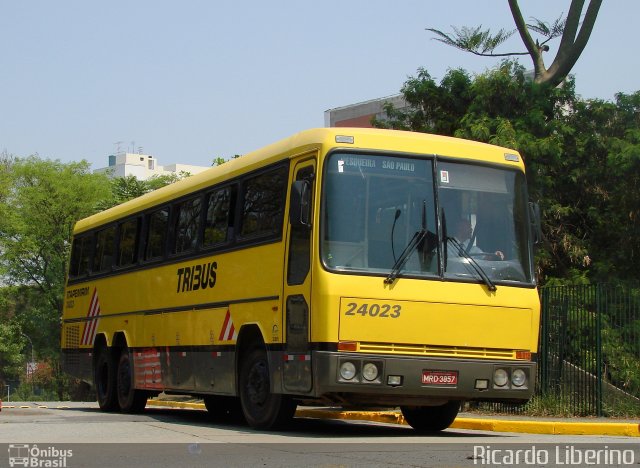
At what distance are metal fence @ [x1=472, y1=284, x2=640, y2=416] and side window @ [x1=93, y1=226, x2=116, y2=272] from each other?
7.89 meters

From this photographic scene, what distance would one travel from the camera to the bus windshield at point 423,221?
12609 millimetres

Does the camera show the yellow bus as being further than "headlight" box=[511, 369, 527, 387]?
No

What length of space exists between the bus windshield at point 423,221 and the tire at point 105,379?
8.63 meters

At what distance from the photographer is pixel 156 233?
1823 cm

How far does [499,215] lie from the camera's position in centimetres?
1348

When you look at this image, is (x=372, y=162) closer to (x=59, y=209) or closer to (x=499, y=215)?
(x=499, y=215)

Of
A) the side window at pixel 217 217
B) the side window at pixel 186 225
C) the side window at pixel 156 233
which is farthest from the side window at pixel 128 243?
the side window at pixel 217 217

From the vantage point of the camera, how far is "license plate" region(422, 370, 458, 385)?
41.3 feet

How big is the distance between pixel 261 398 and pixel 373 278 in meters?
2.46

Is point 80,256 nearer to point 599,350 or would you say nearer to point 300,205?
point 599,350

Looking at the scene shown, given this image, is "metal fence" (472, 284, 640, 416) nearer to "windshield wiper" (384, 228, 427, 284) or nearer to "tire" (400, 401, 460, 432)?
"tire" (400, 401, 460, 432)

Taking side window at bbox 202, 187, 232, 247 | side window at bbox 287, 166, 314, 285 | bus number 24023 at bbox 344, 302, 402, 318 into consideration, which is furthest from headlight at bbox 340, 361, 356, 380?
Result: side window at bbox 202, 187, 232, 247

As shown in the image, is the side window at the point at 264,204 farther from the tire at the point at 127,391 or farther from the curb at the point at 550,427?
the tire at the point at 127,391

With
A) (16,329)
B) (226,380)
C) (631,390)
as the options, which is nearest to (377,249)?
(226,380)
